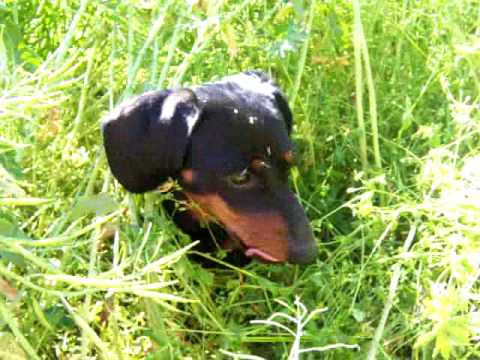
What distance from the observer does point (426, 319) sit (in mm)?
2113

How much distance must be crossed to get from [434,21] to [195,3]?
93cm

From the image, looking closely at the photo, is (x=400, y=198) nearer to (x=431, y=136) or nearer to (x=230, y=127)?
(x=431, y=136)

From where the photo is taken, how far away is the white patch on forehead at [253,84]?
2.26 m

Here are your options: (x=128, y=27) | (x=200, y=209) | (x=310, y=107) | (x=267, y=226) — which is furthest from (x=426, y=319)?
(x=128, y=27)

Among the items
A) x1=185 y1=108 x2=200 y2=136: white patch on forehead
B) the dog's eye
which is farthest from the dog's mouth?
x1=185 y1=108 x2=200 y2=136: white patch on forehead

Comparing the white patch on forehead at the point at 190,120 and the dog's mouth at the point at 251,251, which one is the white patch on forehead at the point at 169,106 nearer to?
the white patch on forehead at the point at 190,120

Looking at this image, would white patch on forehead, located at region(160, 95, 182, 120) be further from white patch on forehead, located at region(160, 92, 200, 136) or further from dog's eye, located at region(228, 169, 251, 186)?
dog's eye, located at region(228, 169, 251, 186)

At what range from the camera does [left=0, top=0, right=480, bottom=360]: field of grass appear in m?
1.88

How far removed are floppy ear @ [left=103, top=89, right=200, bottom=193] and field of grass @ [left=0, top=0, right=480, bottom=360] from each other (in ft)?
0.38

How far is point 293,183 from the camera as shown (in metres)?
2.47

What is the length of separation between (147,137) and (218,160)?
0.56 feet

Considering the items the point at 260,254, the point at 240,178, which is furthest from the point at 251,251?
the point at 240,178

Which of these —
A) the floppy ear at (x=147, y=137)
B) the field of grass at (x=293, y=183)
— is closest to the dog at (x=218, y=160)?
the floppy ear at (x=147, y=137)

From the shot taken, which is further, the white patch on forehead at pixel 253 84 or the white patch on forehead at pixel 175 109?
the white patch on forehead at pixel 253 84
